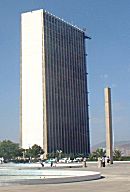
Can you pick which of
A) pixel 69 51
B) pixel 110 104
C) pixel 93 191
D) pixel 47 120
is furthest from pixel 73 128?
pixel 93 191

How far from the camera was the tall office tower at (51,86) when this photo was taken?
124312 millimetres

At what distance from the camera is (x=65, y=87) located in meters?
136

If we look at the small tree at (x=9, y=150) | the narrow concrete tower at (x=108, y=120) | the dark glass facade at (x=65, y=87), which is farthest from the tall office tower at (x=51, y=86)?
the narrow concrete tower at (x=108, y=120)

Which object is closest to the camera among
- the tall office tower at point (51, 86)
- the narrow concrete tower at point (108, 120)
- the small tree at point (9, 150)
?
the narrow concrete tower at point (108, 120)

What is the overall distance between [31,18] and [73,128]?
38054 mm

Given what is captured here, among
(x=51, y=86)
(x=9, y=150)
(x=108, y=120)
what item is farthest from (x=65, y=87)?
(x=108, y=120)

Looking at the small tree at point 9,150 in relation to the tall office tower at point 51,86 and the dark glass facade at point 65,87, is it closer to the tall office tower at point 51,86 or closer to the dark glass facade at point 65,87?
the tall office tower at point 51,86

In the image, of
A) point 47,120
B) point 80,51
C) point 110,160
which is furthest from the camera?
point 80,51

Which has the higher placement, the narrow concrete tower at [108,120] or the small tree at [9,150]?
the narrow concrete tower at [108,120]

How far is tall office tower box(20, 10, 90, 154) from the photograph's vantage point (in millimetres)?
124312

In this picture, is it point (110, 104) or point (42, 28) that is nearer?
point (110, 104)

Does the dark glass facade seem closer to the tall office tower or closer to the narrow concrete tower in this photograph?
the tall office tower

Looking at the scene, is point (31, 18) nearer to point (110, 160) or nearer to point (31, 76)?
point (31, 76)

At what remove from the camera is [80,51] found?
482 ft
